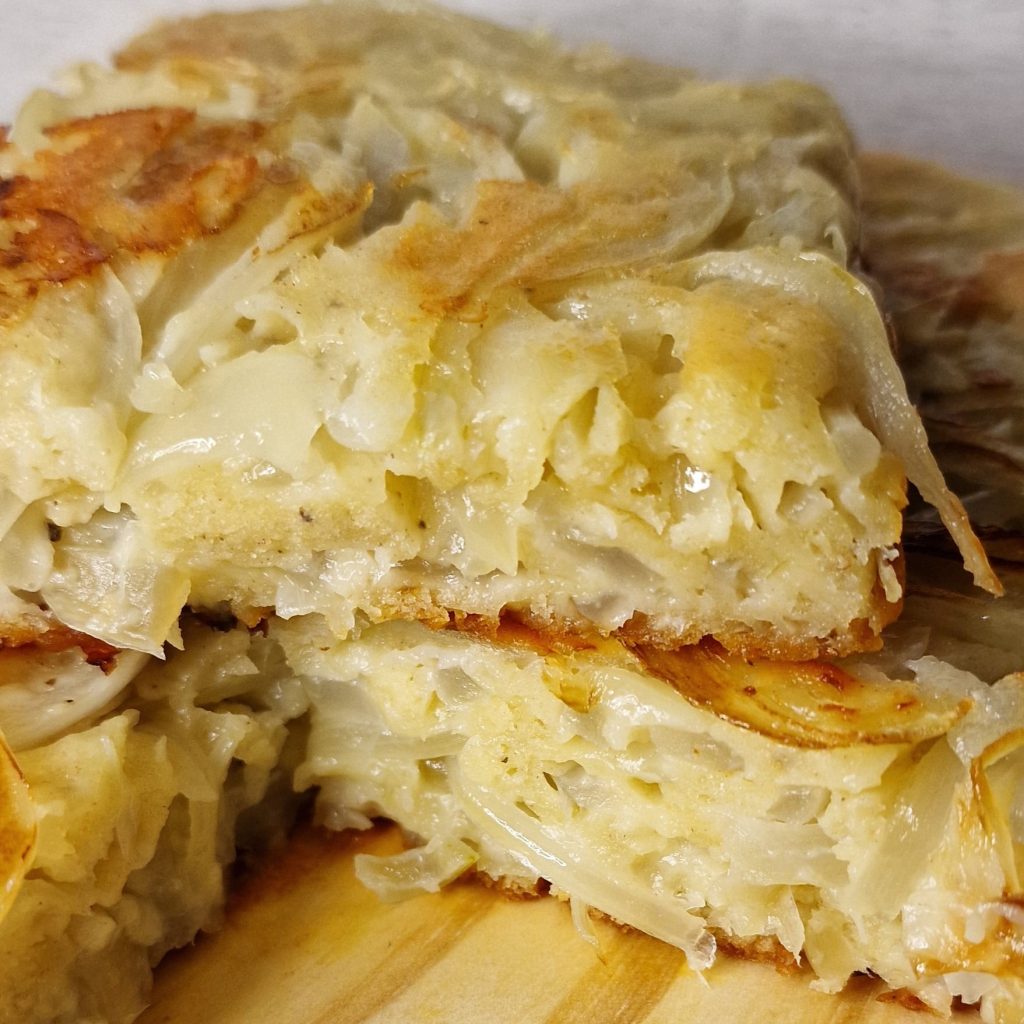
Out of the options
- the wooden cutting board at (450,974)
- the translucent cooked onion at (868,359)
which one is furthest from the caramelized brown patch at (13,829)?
the translucent cooked onion at (868,359)

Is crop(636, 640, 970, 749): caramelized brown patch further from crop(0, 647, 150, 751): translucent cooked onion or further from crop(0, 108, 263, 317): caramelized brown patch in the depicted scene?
crop(0, 108, 263, 317): caramelized brown patch

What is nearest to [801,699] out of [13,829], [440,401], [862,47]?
[440,401]

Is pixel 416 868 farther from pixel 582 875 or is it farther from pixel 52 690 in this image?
pixel 52 690

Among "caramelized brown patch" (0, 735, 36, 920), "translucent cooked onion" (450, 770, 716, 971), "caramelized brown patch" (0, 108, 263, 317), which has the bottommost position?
"translucent cooked onion" (450, 770, 716, 971)

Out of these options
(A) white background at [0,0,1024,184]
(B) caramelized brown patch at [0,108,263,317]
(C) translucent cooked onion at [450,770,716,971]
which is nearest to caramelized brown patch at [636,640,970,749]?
(C) translucent cooked onion at [450,770,716,971]

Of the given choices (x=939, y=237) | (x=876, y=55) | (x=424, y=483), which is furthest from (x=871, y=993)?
(x=876, y=55)

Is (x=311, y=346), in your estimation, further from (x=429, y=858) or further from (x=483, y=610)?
(x=429, y=858)
